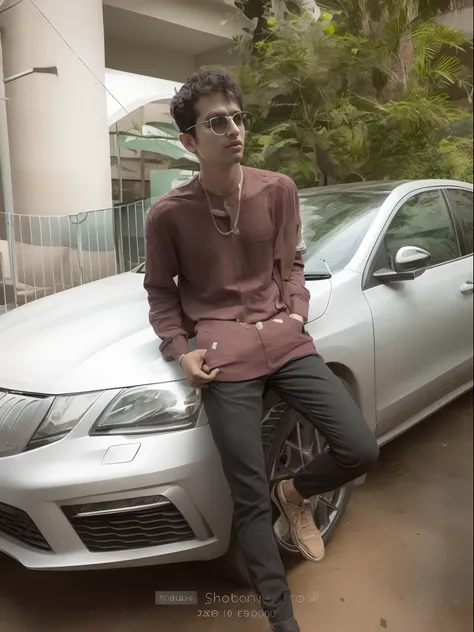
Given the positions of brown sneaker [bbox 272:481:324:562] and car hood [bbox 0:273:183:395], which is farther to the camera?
brown sneaker [bbox 272:481:324:562]

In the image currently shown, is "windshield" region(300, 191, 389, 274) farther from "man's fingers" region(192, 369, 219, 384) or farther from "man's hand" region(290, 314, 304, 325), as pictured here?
"man's fingers" region(192, 369, 219, 384)

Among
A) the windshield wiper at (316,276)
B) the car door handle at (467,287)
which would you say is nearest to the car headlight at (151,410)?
the windshield wiper at (316,276)

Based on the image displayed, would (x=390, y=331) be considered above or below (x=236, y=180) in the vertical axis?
below

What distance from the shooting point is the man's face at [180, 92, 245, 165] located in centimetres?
160

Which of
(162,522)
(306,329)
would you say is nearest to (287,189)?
(306,329)

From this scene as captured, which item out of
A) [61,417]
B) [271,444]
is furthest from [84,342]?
[271,444]

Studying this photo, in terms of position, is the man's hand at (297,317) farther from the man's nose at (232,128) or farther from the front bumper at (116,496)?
the man's nose at (232,128)

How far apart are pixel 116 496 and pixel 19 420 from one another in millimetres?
360

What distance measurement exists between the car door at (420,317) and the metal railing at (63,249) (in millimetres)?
877

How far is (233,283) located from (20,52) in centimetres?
95

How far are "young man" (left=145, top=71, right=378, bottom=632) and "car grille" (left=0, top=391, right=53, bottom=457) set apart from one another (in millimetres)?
394

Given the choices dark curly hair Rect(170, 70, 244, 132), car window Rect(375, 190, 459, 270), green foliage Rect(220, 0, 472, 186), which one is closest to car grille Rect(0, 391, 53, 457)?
dark curly hair Rect(170, 70, 244, 132)

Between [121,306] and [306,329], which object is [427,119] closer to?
[306,329]

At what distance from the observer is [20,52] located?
5.77 ft
